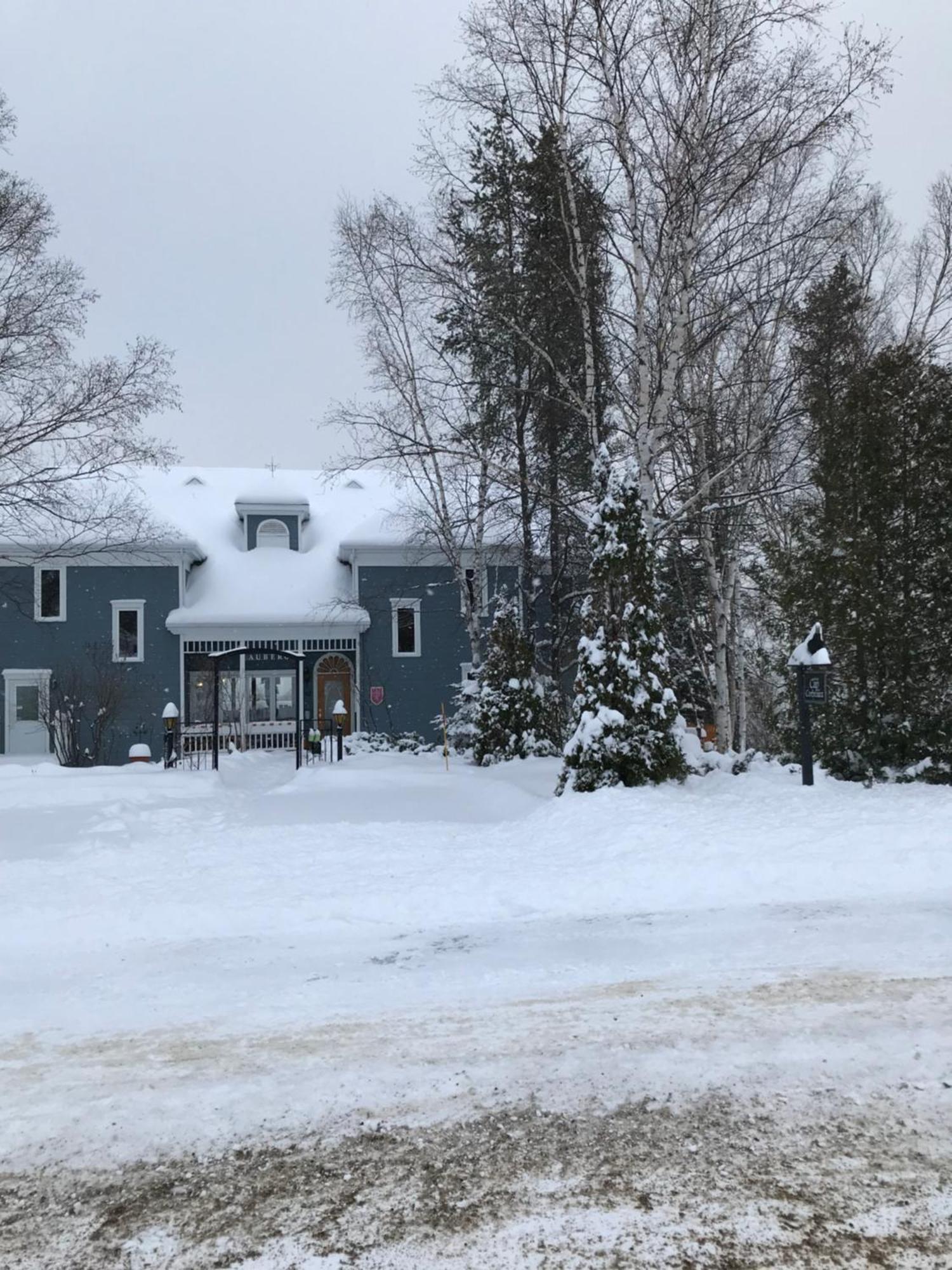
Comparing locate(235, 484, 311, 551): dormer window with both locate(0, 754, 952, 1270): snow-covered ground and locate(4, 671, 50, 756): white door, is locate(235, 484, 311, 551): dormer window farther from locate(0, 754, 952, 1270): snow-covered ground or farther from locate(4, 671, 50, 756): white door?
locate(0, 754, 952, 1270): snow-covered ground

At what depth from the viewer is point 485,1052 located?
365cm

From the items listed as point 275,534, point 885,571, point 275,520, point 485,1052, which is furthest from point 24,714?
point 485,1052

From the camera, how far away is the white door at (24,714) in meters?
23.5

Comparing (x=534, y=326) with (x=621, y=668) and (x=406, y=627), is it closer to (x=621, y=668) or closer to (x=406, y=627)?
(x=621, y=668)

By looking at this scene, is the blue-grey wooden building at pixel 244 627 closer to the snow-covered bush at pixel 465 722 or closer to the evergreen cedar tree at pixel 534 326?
the snow-covered bush at pixel 465 722

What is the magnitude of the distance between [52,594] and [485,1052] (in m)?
24.1

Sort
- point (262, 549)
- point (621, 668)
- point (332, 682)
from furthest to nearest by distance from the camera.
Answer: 1. point (262, 549)
2. point (332, 682)
3. point (621, 668)

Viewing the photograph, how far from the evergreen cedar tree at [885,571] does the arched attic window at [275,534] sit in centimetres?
1917

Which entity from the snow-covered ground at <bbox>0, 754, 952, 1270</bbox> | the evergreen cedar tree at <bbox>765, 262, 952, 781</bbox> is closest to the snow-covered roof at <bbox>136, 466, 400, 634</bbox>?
the evergreen cedar tree at <bbox>765, 262, 952, 781</bbox>

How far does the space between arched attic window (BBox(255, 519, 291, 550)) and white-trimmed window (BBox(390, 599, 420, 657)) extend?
4.45 m

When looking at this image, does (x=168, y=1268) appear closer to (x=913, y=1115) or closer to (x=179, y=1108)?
(x=179, y=1108)

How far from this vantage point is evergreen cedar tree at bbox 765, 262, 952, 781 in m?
9.83

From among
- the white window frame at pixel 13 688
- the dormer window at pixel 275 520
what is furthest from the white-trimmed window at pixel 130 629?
the dormer window at pixel 275 520

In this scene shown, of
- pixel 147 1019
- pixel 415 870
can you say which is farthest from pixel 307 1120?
pixel 415 870
